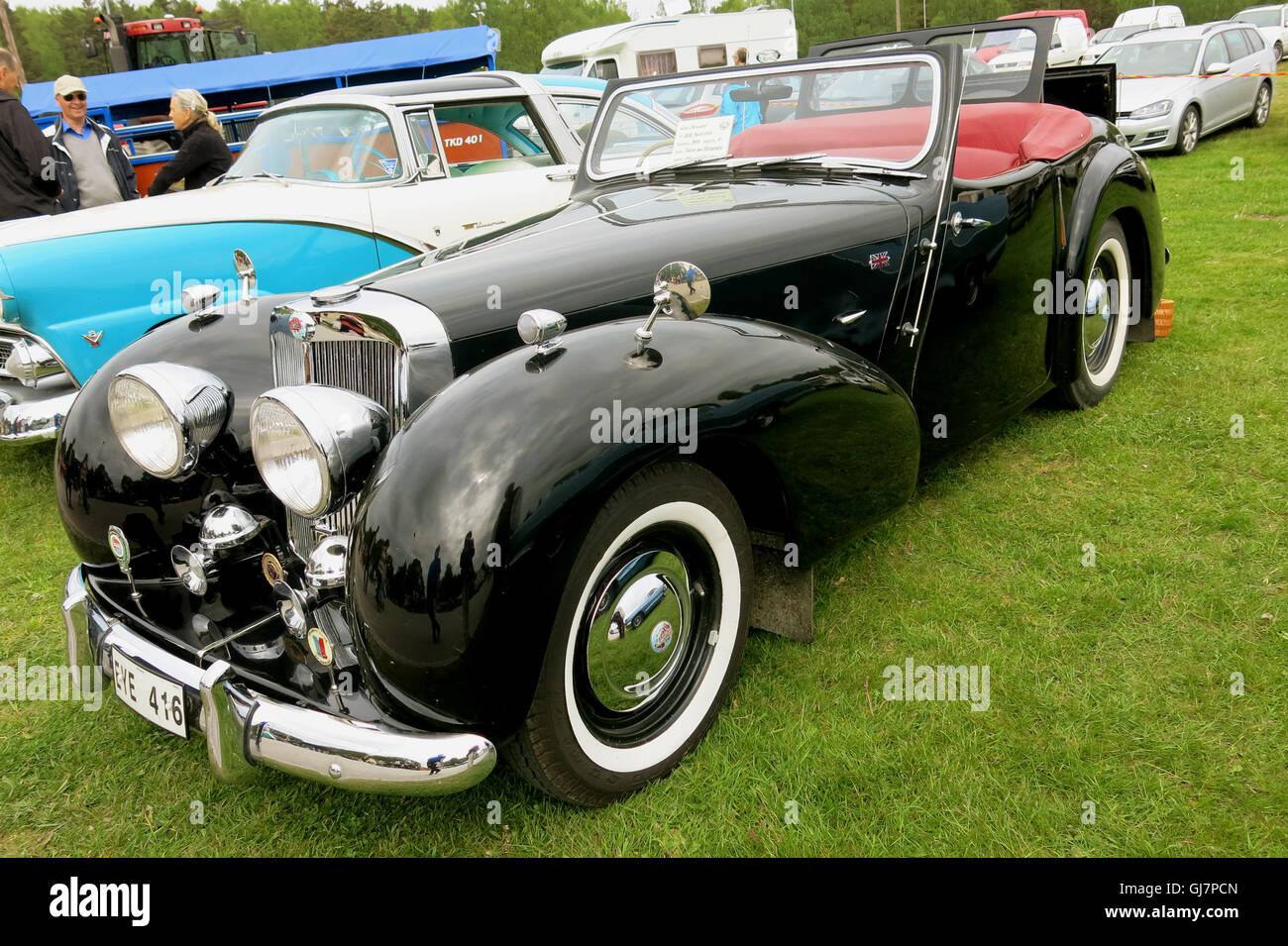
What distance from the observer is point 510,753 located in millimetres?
1953

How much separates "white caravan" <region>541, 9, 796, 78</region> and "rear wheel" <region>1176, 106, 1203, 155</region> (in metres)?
6.02

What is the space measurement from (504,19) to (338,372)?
4620 centimetres

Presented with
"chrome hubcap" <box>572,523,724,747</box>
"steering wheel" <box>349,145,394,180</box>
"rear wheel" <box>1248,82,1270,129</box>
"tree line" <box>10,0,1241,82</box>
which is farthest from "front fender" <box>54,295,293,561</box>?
"tree line" <box>10,0,1241,82</box>

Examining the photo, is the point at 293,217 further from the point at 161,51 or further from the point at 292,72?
the point at 161,51

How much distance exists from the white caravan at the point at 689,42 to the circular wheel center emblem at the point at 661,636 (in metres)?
14.8

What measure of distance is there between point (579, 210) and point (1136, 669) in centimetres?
223

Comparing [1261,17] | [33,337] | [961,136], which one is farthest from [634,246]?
[1261,17]

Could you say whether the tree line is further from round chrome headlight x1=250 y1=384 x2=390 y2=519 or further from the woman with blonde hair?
round chrome headlight x1=250 y1=384 x2=390 y2=519

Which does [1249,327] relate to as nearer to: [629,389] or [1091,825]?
[1091,825]

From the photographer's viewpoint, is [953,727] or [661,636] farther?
[953,727]

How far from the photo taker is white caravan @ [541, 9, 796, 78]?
50.1 ft

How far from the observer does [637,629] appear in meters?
2.09

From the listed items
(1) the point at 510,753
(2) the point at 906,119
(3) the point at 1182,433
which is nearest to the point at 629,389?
(1) the point at 510,753

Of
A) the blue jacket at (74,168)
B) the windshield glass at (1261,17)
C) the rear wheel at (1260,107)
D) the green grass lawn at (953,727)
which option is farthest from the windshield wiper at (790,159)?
the windshield glass at (1261,17)
